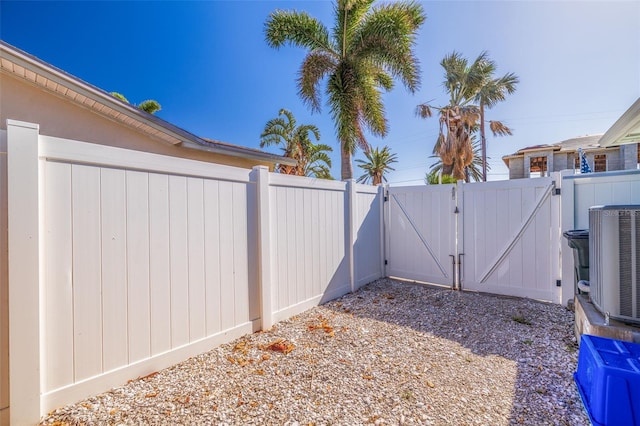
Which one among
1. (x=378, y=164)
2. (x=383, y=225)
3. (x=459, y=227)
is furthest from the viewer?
(x=378, y=164)

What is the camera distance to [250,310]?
312 cm

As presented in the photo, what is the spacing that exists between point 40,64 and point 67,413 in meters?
4.39

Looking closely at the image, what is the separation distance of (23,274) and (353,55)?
7.34 metres

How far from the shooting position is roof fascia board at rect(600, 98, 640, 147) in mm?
2781

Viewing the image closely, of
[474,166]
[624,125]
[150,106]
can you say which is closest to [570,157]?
[474,166]

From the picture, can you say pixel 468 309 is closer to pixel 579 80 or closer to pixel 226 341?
pixel 226 341

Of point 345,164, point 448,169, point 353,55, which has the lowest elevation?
point 345,164

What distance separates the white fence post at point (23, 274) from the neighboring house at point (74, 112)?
3104mm

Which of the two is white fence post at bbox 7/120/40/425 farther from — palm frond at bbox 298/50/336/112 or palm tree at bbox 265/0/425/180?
palm frond at bbox 298/50/336/112

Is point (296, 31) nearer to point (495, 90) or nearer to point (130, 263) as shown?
point (130, 263)

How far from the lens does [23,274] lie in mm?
1690

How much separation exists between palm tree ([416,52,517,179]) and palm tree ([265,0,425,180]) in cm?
691

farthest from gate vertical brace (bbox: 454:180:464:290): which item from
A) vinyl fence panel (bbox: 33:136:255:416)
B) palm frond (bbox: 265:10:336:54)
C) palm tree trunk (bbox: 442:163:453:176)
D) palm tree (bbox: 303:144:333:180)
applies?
palm tree (bbox: 303:144:333:180)

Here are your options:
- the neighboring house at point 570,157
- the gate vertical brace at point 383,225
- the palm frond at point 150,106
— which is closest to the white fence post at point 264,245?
the gate vertical brace at point 383,225
